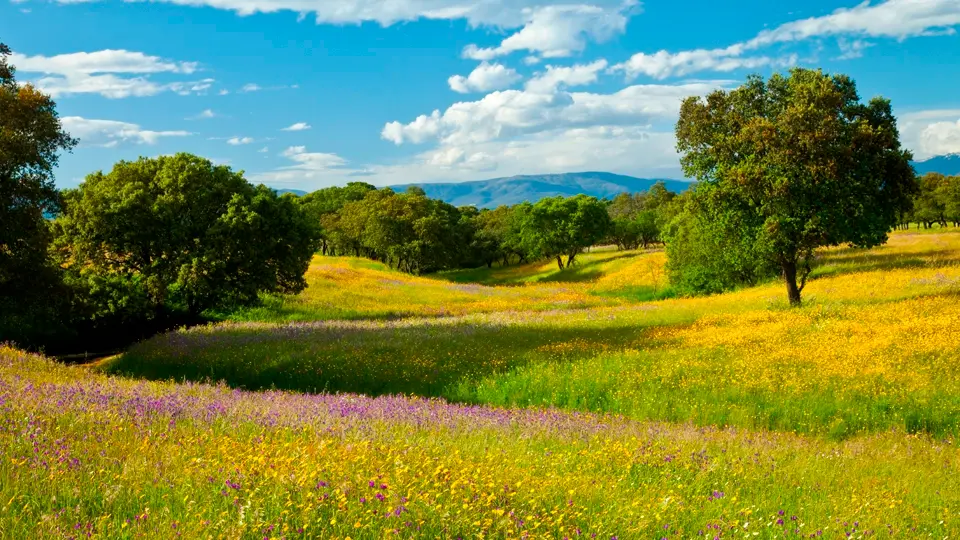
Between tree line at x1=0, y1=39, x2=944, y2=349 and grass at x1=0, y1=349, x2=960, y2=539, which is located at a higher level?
tree line at x1=0, y1=39, x2=944, y2=349

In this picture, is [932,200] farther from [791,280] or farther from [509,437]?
[509,437]

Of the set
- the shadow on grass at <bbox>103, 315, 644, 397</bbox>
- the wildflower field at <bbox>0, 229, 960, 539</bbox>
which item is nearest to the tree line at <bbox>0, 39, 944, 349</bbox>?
the shadow on grass at <bbox>103, 315, 644, 397</bbox>

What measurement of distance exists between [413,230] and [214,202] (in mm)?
56973

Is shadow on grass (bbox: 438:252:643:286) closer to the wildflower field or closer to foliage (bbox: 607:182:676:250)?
foliage (bbox: 607:182:676:250)

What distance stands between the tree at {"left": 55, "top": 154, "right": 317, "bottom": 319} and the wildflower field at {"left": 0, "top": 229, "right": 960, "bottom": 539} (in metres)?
6.15

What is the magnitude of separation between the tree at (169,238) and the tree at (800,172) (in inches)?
809

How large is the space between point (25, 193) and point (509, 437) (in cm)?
1826

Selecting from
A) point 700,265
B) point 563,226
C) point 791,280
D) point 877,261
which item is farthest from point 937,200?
point 791,280

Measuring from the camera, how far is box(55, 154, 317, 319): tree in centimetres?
2566

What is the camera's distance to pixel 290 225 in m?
29.9

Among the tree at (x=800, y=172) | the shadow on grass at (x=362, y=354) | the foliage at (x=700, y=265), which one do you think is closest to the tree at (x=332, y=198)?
the foliage at (x=700, y=265)

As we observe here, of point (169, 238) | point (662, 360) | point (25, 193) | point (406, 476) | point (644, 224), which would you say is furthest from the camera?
point (644, 224)

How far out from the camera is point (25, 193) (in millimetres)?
18375

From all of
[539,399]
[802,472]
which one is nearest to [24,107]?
[539,399]
